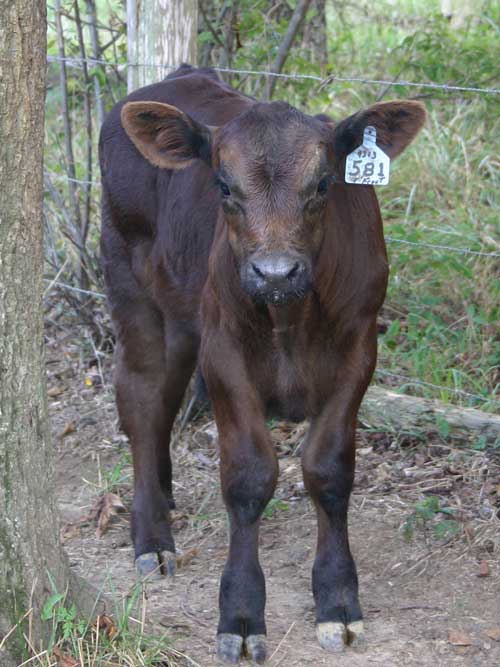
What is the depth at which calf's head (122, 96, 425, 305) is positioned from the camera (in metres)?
3.77

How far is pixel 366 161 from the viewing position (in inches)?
169

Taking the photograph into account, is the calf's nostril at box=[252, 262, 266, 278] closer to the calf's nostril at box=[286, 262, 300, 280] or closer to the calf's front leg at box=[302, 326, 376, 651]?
the calf's nostril at box=[286, 262, 300, 280]

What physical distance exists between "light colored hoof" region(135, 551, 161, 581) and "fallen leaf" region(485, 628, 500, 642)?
1474mm

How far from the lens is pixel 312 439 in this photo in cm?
422

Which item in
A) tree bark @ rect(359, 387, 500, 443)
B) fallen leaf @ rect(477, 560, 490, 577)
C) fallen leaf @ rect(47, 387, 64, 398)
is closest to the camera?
fallen leaf @ rect(477, 560, 490, 577)

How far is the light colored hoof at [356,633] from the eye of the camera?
4.01 metres

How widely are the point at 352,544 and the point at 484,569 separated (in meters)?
0.60

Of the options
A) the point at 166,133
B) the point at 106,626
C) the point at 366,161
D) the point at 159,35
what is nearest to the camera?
the point at 106,626

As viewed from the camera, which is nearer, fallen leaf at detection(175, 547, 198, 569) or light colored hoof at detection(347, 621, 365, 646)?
light colored hoof at detection(347, 621, 365, 646)

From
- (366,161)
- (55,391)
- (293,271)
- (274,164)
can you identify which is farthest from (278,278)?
(55,391)

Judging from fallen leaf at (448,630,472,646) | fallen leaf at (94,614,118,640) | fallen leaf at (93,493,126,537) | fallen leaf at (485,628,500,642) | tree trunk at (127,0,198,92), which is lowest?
fallen leaf at (93,493,126,537)

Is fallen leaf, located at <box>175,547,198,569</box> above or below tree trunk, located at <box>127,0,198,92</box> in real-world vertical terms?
below

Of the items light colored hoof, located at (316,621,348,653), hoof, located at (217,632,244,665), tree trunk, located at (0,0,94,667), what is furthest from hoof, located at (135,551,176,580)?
tree trunk, located at (0,0,94,667)

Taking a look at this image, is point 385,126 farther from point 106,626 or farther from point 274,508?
point 106,626
